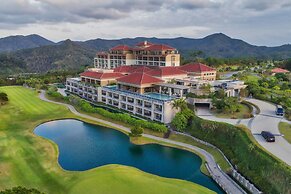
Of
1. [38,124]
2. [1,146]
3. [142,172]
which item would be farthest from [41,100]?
[142,172]

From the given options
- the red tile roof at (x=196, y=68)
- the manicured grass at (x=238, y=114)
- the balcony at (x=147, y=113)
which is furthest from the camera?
the red tile roof at (x=196, y=68)

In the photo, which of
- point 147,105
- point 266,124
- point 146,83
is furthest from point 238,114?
point 146,83

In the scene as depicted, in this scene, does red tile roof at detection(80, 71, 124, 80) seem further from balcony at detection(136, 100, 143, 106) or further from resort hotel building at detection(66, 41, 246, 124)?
balcony at detection(136, 100, 143, 106)

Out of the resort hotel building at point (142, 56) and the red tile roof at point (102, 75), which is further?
the resort hotel building at point (142, 56)

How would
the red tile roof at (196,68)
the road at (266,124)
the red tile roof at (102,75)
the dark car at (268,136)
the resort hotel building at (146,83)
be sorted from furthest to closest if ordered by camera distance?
the red tile roof at (102,75), the red tile roof at (196,68), the resort hotel building at (146,83), the dark car at (268,136), the road at (266,124)

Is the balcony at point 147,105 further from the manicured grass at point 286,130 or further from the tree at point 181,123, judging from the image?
the manicured grass at point 286,130

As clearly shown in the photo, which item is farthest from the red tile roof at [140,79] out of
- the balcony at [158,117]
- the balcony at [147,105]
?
the balcony at [158,117]

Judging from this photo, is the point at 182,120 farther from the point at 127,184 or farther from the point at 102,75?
the point at 102,75
